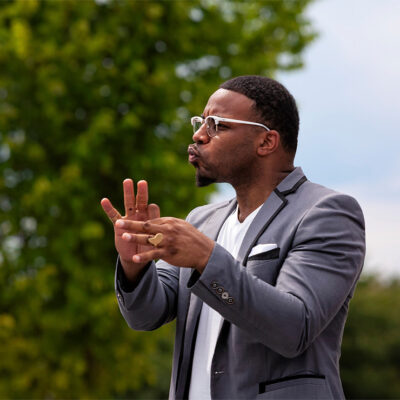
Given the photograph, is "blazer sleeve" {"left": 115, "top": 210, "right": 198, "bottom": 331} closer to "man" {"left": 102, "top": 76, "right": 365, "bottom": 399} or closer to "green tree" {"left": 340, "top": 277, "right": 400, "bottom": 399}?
"man" {"left": 102, "top": 76, "right": 365, "bottom": 399}

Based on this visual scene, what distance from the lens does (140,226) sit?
2596 mm

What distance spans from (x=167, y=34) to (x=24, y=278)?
18.9 feet

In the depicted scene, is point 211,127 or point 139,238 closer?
point 139,238

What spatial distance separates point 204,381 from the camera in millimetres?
3107

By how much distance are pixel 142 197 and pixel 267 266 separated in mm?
649

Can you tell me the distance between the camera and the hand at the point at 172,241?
255 centimetres

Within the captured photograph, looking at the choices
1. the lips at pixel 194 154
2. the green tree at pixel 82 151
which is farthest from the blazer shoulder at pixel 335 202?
the green tree at pixel 82 151

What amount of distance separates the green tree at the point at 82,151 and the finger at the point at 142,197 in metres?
9.58

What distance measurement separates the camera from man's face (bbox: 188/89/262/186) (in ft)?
10.6

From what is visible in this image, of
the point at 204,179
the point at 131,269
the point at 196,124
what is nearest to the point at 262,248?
the point at 204,179

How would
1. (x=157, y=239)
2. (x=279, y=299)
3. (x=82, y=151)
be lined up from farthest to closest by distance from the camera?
(x=82, y=151) → (x=279, y=299) → (x=157, y=239)

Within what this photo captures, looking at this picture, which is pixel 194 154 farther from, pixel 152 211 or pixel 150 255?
pixel 150 255

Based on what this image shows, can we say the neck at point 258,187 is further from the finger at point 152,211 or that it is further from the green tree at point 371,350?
the green tree at point 371,350

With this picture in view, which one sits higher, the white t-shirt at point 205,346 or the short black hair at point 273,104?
the short black hair at point 273,104
